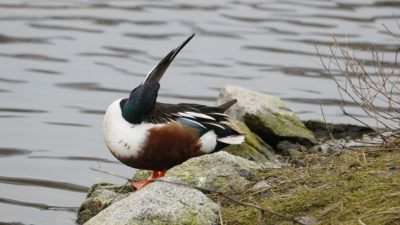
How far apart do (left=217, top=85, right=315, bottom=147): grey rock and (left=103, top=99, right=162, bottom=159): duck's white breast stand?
95.9 inches

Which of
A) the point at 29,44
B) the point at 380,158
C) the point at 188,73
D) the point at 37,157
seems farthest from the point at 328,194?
the point at 29,44

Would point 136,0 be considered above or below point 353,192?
below

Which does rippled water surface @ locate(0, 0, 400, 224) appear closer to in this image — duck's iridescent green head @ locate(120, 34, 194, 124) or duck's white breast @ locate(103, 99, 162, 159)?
duck's white breast @ locate(103, 99, 162, 159)

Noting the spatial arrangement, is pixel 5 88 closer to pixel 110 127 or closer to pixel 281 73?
pixel 281 73

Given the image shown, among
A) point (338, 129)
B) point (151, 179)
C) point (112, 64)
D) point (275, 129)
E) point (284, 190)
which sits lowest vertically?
point (112, 64)

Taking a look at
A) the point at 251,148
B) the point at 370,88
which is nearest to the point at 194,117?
the point at 370,88

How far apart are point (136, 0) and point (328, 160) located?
8916 mm

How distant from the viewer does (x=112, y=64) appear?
12.3m

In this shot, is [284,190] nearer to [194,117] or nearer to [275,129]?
[194,117]

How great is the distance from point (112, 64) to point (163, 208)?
6632 millimetres

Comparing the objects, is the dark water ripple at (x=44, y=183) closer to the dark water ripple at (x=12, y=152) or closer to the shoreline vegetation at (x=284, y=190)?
the dark water ripple at (x=12, y=152)

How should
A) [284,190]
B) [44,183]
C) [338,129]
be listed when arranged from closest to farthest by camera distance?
1. [284,190]
2. [44,183]
3. [338,129]

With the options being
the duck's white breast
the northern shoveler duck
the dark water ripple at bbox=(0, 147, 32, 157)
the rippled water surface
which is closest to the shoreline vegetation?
the northern shoveler duck

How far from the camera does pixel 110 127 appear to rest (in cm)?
669
